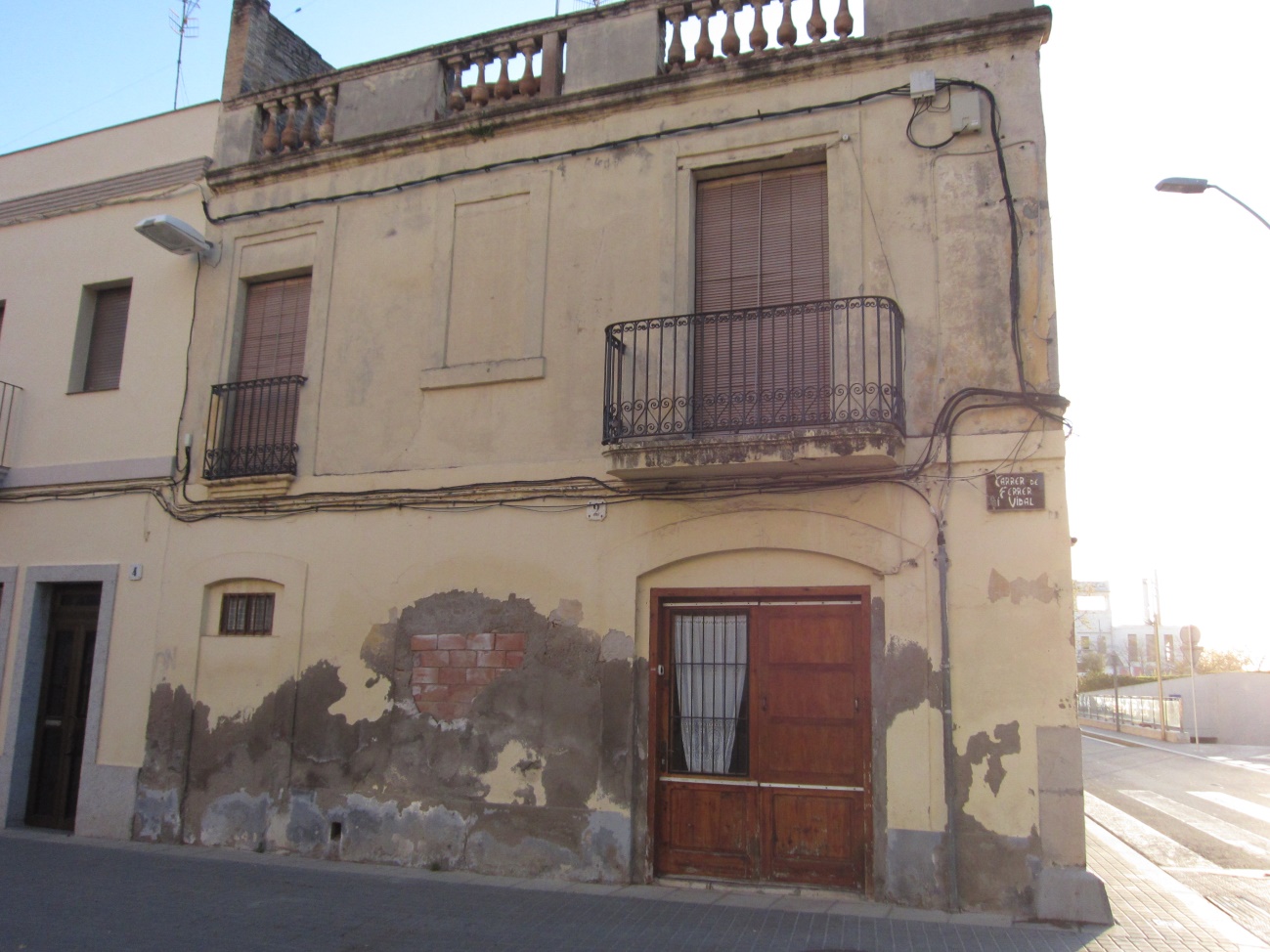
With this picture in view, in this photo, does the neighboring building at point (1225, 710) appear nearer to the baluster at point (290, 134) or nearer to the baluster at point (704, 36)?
the baluster at point (704, 36)

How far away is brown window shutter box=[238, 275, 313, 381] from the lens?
33.6 feet

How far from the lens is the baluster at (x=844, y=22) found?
8.44 metres

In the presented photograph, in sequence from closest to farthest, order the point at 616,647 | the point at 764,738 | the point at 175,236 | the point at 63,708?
the point at 764,738
the point at 616,647
the point at 175,236
the point at 63,708

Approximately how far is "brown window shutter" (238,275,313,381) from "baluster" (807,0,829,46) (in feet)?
18.3

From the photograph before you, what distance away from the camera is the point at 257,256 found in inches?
412

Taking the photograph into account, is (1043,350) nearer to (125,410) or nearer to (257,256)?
(257,256)

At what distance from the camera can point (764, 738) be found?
302 inches

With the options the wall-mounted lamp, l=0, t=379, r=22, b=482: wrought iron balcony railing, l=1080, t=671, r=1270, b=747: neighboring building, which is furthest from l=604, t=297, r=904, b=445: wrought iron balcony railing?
l=1080, t=671, r=1270, b=747: neighboring building

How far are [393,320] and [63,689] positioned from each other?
539cm

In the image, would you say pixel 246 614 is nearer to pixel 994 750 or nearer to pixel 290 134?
pixel 290 134

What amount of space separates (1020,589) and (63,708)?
9576 mm

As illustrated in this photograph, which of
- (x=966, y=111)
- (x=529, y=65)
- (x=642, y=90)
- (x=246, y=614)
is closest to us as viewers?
(x=966, y=111)

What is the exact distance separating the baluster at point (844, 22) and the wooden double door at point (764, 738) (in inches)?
189

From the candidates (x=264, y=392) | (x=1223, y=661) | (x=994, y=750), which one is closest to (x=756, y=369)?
(x=994, y=750)
